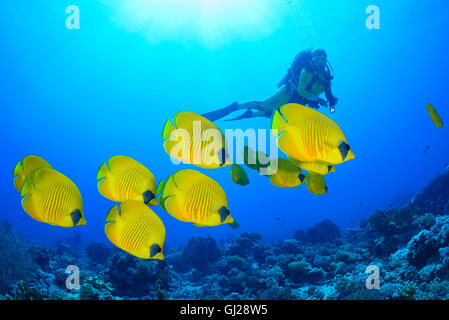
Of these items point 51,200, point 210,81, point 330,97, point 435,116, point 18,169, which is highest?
point 210,81

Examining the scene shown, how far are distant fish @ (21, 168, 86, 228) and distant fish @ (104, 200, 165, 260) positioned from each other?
0.27m

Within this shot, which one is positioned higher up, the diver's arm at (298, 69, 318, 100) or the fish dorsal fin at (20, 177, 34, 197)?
the diver's arm at (298, 69, 318, 100)

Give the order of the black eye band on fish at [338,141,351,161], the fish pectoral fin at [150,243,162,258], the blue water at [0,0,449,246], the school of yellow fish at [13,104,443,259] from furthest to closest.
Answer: the blue water at [0,0,449,246] < the fish pectoral fin at [150,243,162,258] < the school of yellow fish at [13,104,443,259] < the black eye band on fish at [338,141,351,161]

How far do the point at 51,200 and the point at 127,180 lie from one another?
57 centimetres

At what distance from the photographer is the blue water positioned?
116ft

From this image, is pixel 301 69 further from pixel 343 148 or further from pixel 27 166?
pixel 27 166

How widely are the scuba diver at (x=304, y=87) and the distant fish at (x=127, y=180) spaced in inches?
173

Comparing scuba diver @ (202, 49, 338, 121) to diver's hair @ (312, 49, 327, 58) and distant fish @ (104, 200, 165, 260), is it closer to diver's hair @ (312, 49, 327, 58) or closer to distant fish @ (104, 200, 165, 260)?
diver's hair @ (312, 49, 327, 58)

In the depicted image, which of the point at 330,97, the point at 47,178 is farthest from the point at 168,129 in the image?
the point at 330,97

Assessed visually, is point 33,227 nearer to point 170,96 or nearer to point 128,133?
point 128,133

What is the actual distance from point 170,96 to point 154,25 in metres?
25.0

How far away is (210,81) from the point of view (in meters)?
56.3

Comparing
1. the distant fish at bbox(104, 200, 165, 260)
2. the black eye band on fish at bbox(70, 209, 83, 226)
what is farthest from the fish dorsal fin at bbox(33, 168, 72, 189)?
the distant fish at bbox(104, 200, 165, 260)

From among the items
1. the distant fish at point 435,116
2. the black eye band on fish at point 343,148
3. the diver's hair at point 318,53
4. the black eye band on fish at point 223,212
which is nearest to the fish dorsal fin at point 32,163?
the black eye band on fish at point 223,212
